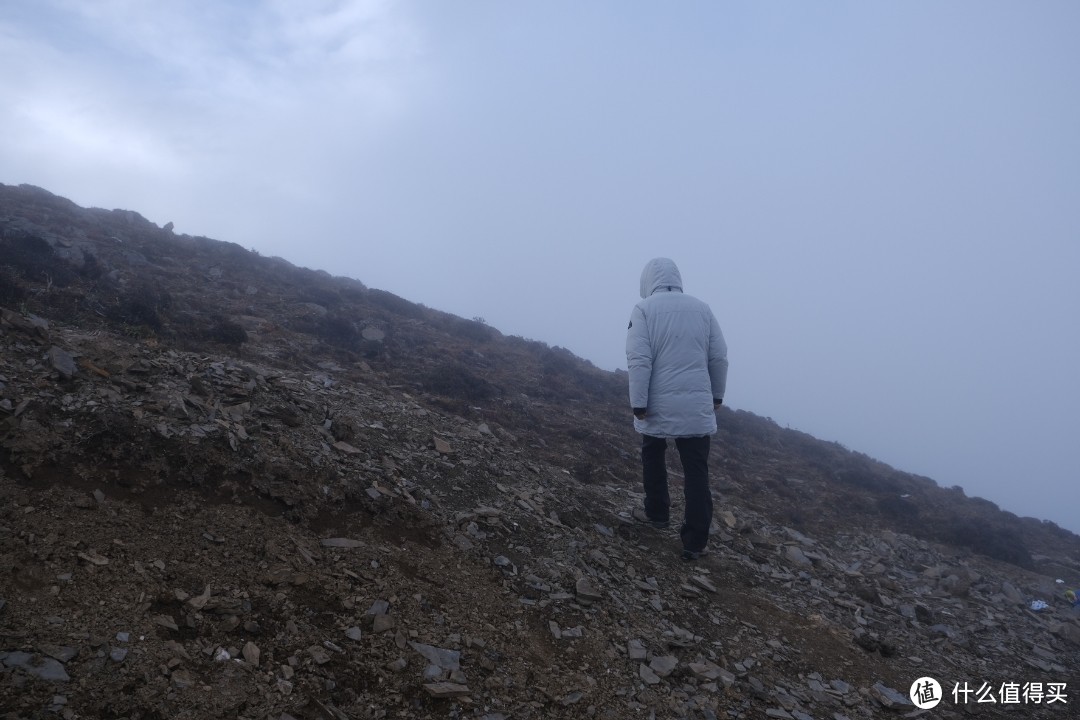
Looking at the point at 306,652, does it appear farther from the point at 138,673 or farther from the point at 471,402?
the point at 471,402

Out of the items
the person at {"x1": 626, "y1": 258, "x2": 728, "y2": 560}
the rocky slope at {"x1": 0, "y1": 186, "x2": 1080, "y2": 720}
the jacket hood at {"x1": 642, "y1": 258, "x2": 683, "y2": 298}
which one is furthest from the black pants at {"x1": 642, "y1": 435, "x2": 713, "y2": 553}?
the jacket hood at {"x1": 642, "y1": 258, "x2": 683, "y2": 298}

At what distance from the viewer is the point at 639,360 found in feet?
18.3

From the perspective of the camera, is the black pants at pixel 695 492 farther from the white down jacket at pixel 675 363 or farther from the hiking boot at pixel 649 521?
the hiking boot at pixel 649 521

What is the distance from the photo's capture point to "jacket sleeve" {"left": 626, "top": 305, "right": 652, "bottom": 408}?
18.1ft

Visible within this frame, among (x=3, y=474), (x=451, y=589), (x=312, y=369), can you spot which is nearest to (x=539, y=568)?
(x=451, y=589)

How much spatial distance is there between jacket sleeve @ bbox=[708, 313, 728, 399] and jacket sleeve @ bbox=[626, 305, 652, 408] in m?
0.63

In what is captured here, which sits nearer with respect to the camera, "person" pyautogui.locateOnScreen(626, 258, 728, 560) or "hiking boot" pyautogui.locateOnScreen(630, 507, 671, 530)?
"person" pyautogui.locateOnScreen(626, 258, 728, 560)

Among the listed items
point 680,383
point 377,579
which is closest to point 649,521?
point 680,383

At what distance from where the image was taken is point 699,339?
559 cm

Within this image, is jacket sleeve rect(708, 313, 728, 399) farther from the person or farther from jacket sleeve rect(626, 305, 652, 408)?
jacket sleeve rect(626, 305, 652, 408)

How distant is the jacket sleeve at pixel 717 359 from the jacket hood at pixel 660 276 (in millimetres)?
539

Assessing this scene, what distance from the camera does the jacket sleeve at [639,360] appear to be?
553cm

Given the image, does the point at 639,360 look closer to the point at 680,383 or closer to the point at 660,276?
the point at 680,383

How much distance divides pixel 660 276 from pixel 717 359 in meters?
0.99
